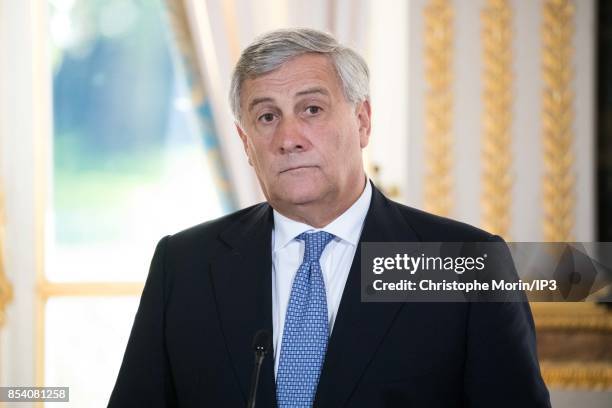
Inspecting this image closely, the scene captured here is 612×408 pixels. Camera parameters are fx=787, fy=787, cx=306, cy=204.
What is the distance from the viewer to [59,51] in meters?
3.82

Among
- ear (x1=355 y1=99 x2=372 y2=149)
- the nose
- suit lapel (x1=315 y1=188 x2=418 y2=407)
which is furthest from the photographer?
ear (x1=355 y1=99 x2=372 y2=149)

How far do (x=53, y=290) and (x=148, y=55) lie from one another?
1.22m

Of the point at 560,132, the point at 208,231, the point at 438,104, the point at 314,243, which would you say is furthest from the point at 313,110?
the point at 560,132

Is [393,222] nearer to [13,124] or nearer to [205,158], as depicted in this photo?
[205,158]

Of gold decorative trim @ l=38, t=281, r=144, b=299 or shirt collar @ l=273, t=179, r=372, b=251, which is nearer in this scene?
shirt collar @ l=273, t=179, r=372, b=251

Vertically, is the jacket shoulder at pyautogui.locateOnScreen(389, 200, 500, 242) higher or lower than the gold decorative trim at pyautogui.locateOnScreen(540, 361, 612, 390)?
higher

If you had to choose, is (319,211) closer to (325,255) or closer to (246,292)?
(325,255)

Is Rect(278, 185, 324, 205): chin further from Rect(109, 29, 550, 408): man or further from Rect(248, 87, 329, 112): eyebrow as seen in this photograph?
Rect(248, 87, 329, 112): eyebrow

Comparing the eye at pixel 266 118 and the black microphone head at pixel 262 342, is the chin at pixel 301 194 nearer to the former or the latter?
the eye at pixel 266 118

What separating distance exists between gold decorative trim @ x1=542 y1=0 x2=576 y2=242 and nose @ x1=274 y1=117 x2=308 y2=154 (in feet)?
6.35

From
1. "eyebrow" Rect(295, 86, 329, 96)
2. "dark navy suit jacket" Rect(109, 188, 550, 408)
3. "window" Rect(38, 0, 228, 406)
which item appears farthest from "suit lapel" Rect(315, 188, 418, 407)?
"window" Rect(38, 0, 228, 406)

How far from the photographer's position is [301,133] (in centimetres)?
176

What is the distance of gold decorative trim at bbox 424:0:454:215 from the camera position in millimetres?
3400

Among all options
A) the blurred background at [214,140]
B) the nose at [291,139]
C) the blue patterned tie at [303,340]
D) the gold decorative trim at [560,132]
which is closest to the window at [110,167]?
the blurred background at [214,140]
